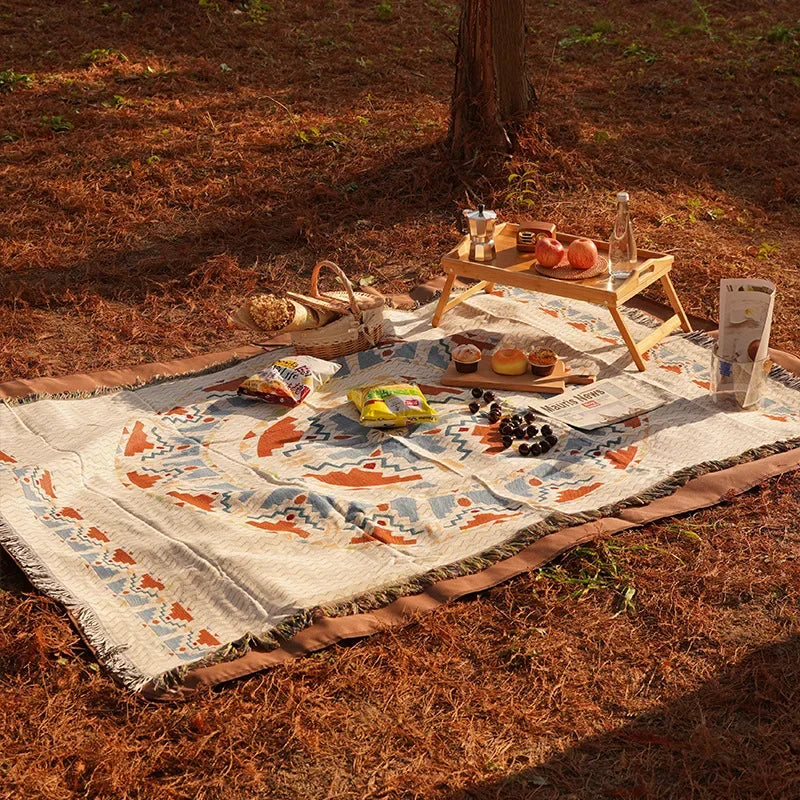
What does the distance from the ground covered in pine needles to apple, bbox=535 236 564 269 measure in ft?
3.00

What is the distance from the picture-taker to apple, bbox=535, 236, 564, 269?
4.91 meters

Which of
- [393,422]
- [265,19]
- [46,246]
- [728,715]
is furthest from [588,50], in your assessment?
[728,715]

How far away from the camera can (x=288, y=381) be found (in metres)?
4.81

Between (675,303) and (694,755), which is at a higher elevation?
(675,303)

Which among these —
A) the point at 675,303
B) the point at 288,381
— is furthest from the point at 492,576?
the point at 675,303

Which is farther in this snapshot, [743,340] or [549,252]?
[549,252]

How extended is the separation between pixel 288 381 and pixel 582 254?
1.47 metres

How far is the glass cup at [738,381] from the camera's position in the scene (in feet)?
15.0

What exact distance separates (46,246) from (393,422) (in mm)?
3093

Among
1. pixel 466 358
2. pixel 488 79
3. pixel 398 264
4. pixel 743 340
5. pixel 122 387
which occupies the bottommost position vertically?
pixel 122 387

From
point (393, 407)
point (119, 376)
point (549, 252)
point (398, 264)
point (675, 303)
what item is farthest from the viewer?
point (398, 264)

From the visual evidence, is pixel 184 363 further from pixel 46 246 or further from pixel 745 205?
pixel 745 205

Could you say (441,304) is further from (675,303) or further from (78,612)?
(78,612)

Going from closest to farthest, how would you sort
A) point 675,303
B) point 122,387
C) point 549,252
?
point 549,252 → point 122,387 → point 675,303
